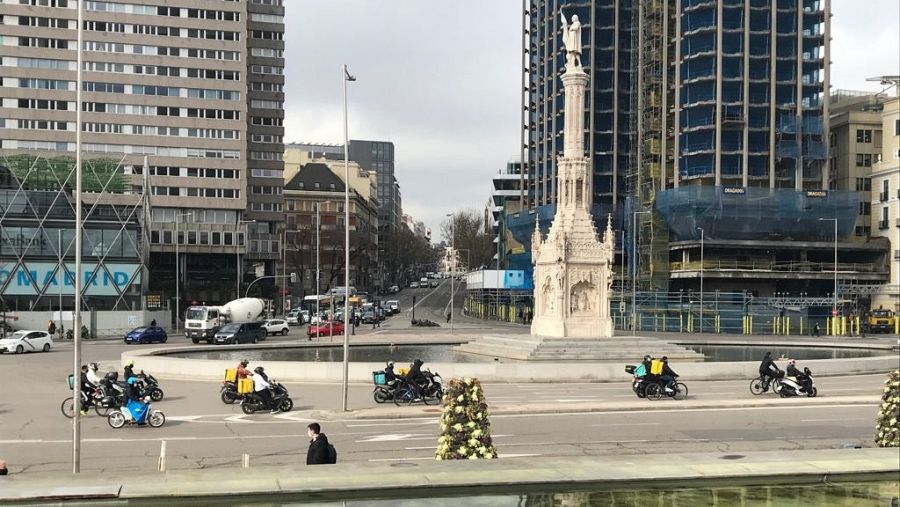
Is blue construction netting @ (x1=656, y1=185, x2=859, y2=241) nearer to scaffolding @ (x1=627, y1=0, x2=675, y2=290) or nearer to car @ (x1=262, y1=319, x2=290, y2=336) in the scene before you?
scaffolding @ (x1=627, y1=0, x2=675, y2=290)

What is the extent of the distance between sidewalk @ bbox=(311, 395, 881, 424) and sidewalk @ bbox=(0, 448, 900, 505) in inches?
503

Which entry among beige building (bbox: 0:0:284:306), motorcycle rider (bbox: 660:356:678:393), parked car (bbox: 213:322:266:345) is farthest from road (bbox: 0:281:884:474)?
beige building (bbox: 0:0:284:306)

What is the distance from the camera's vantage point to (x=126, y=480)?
11.2 meters

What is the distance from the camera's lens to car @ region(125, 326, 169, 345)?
60281 millimetres

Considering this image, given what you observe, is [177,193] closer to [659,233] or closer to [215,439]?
[659,233]

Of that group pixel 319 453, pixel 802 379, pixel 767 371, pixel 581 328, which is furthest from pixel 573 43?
pixel 319 453

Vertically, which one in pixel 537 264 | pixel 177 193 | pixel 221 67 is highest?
pixel 221 67

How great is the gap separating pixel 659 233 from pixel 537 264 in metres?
52.0

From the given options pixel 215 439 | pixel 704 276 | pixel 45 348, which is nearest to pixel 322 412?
pixel 215 439

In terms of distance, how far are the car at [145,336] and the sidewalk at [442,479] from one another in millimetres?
51168

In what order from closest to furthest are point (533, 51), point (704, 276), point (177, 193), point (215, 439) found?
1. point (215, 439)
2. point (704, 276)
3. point (177, 193)
4. point (533, 51)

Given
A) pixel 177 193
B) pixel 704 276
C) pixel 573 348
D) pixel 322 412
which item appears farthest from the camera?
pixel 177 193

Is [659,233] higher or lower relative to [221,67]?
lower

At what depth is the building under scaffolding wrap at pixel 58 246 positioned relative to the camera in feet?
233
